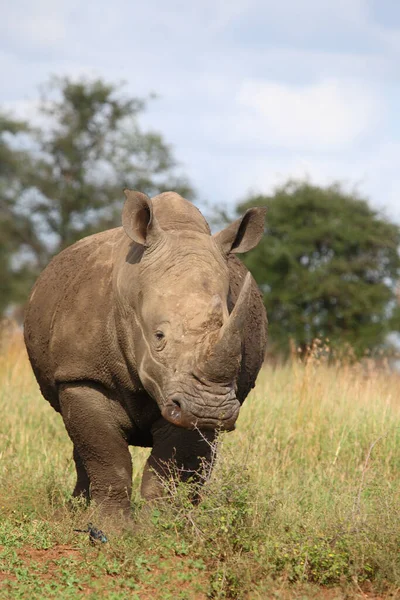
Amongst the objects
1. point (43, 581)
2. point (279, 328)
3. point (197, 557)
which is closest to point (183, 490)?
point (197, 557)

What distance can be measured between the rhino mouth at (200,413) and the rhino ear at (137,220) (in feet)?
3.66

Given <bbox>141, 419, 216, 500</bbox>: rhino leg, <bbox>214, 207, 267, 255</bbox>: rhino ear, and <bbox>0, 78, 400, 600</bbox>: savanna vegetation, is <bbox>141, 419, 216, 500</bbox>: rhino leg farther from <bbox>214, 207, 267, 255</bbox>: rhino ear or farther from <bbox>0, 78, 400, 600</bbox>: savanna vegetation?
<bbox>214, 207, 267, 255</bbox>: rhino ear

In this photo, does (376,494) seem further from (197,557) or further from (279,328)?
(279,328)

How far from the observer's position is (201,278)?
5.47 m

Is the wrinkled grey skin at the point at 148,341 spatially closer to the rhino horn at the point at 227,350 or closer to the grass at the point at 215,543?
the rhino horn at the point at 227,350

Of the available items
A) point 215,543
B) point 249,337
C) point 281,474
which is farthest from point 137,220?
point 281,474

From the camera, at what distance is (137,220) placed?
584cm

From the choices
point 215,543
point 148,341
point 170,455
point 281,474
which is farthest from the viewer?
point 281,474

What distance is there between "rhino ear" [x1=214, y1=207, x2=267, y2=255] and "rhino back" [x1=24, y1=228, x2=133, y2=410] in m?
0.66

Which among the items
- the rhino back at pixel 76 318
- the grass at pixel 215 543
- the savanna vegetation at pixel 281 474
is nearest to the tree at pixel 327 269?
the savanna vegetation at pixel 281 474

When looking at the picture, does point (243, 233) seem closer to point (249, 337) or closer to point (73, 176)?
point (249, 337)

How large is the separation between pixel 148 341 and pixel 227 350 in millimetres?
664

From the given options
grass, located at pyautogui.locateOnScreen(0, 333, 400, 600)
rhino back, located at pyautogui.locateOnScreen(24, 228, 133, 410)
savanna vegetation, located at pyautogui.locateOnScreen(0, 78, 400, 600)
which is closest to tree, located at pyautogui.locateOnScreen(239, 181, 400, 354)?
savanna vegetation, located at pyautogui.locateOnScreen(0, 78, 400, 600)

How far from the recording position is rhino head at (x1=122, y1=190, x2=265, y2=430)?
5035 mm
